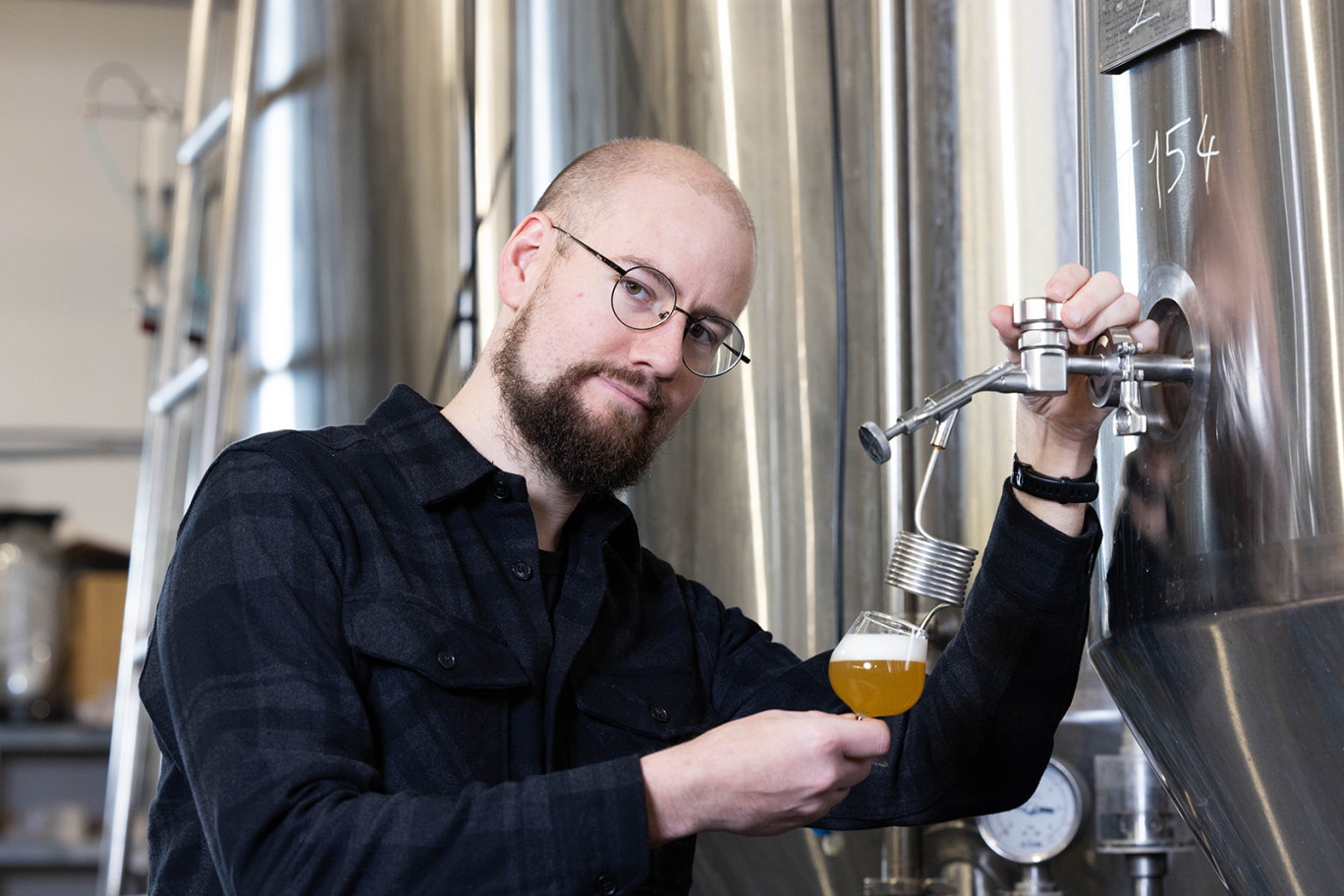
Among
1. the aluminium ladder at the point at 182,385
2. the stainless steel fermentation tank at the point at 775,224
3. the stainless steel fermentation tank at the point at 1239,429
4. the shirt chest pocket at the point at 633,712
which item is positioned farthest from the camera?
the aluminium ladder at the point at 182,385

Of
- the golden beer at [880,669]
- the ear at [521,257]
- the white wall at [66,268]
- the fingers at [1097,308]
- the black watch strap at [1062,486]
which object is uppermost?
the white wall at [66,268]

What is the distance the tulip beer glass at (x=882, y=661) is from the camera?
3.33 ft

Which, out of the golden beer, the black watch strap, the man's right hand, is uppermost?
the black watch strap

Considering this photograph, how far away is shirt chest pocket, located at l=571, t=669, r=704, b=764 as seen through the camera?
4.17 feet

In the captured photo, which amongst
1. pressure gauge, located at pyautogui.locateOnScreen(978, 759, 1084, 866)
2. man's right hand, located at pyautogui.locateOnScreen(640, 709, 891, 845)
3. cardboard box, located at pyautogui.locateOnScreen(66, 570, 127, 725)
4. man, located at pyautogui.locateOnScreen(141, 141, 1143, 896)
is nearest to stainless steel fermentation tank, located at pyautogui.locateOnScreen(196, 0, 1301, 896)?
pressure gauge, located at pyautogui.locateOnScreen(978, 759, 1084, 866)

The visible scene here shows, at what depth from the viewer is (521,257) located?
141 centimetres

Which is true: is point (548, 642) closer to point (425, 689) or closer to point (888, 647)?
→ point (425, 689)

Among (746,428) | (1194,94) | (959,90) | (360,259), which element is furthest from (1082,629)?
(360,259)

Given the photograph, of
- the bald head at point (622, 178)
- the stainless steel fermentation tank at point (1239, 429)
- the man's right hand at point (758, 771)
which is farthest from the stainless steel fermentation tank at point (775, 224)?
the man's right hand at point (758, 771)

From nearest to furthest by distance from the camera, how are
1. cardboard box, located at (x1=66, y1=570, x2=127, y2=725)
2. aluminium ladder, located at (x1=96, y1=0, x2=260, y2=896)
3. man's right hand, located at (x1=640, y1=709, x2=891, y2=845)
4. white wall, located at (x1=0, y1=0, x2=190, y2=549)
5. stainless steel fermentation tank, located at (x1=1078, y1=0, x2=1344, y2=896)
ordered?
stainless steel fermentation tank, located at (x1=1078, y1=0, x2=1344, y2=896)
man's right hand, located at (x1=640, y1=709, x2=891, y2=845)
aluminium ladder, located at (x1=96, y1=0, x2=260, y2=896)
cardboard box, located at (x1=66, y1=570, x2=127, y2=725)
white wall, located at (x1=0, y1=0, x2=190, y2=549)

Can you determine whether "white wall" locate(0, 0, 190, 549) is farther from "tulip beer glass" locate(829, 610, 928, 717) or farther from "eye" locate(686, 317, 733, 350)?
"tulip beer glass" locate(829, 610, 928, 717)

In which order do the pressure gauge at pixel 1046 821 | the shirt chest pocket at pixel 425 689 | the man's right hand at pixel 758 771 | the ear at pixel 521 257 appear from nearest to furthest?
the man's right hand at pixel 758 771
the shirt chest pocket at pixel 425 689
the ear at pixel 521 257
the pressure gauge at pixel 1046 821

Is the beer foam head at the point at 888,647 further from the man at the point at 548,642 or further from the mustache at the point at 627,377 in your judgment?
the mustache at the point at 627,377

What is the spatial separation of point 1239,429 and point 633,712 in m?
0.63
